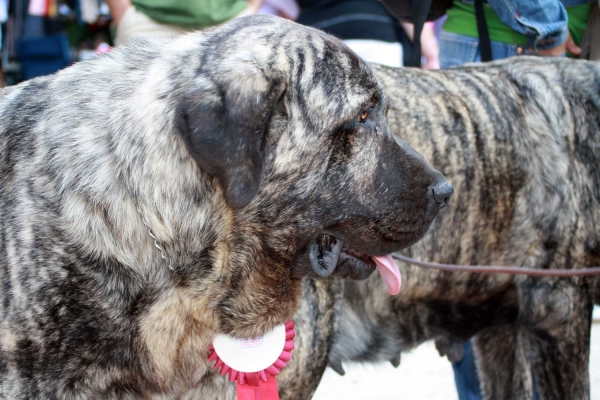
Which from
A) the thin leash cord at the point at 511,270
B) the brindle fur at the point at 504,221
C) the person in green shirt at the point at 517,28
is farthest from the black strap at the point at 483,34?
the thin leash cord at the point at 511,270

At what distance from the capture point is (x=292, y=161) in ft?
7.70

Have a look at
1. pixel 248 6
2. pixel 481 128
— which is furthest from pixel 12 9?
pixel 481 128

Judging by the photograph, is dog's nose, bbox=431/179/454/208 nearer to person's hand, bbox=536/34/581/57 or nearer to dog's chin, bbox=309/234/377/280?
dog's chin, bbox=309/234/377/280

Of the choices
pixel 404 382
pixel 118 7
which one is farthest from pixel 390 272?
pixel 118 7

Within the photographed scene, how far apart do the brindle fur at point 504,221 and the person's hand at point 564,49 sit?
350mm

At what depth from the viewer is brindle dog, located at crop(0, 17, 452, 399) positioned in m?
2.22

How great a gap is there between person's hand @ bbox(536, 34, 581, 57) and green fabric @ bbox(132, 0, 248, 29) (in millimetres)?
1604

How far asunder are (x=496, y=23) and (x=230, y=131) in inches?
88.8

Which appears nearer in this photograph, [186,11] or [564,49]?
[564,49]

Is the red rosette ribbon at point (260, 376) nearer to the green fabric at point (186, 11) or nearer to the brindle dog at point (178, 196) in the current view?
the brindle dog at point (178, 196)

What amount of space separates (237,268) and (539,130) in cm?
159

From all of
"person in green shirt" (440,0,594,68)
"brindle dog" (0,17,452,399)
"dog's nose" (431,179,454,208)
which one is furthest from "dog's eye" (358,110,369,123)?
"person in green shirt" (440,0,594,68)

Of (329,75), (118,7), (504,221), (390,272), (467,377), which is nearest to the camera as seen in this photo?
(329,75)

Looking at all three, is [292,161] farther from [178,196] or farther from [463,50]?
Result: [463,50]
